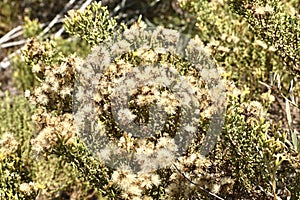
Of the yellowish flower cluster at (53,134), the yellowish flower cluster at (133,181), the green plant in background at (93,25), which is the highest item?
the green plant in background at (93,25)

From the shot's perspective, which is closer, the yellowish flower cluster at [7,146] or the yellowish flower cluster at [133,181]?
A: the yellowish flower cluster at [133,181]

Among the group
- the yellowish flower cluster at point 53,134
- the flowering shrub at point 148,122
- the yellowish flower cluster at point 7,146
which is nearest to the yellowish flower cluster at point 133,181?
the flowering shrub at point 148,122

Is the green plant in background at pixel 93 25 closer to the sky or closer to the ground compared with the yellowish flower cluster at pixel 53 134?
closer to the sky

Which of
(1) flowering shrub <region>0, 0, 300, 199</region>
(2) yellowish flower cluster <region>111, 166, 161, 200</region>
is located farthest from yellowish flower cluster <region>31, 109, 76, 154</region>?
(2) yellowish flower cluster <region>111, 166, 161, 200</region>

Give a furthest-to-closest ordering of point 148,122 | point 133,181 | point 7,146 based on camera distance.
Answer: point 7,146 < point 148,122 < point 133,181

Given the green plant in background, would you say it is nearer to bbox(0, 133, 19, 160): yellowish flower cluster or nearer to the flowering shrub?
the flowering shrub

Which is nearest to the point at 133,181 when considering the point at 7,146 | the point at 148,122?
the point at 148,122

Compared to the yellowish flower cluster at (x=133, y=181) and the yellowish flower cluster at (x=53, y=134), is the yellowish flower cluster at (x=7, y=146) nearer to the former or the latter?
the yellowish flower cluster at (x=53, y=134)

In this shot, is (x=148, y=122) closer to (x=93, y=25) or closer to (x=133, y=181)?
(x=133, y=181)

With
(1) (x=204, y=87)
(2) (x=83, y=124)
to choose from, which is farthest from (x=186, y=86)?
(2) (x=83, y=124)
